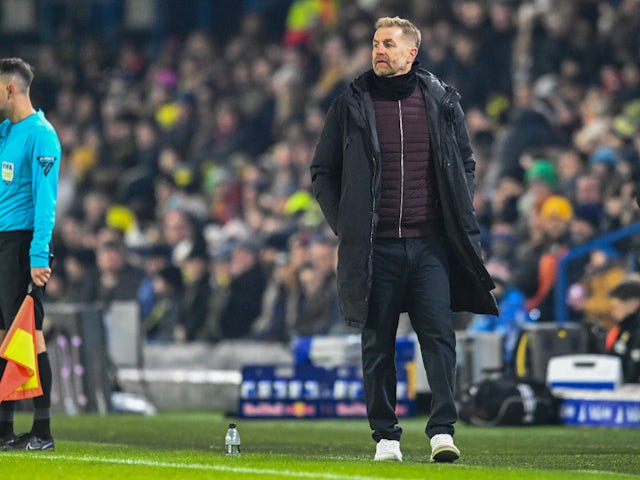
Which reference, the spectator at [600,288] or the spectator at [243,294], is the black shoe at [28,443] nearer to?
the spectator at [600,288]

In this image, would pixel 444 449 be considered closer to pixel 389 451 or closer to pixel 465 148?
pixel 389 451

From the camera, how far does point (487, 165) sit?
61.7ft

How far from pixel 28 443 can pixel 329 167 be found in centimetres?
243

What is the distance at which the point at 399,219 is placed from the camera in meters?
8.71

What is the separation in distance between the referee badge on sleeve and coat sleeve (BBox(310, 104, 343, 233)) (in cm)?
185

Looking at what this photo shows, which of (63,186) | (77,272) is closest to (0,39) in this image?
(63,186)

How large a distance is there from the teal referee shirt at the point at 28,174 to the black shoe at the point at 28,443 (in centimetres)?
116

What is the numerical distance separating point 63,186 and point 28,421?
1236cm

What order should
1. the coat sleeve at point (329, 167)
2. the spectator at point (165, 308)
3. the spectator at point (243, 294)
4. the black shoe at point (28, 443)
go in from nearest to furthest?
the coat sleeve at point (329, 167), the black shoe at point (28, 443), the spectator at point (243, 294), the spectator at point (165, 308)

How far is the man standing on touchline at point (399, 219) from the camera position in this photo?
8641 mm

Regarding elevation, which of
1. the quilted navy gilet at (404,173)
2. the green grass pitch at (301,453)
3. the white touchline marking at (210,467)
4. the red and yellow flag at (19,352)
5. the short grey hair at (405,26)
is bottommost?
the green grass pitch at (301,453)

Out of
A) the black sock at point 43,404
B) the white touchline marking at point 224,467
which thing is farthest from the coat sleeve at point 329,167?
the black sock at point 43,404

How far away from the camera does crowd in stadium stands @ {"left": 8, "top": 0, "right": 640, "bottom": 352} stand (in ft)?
53.8

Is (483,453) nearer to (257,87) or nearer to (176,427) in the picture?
(176,427)
